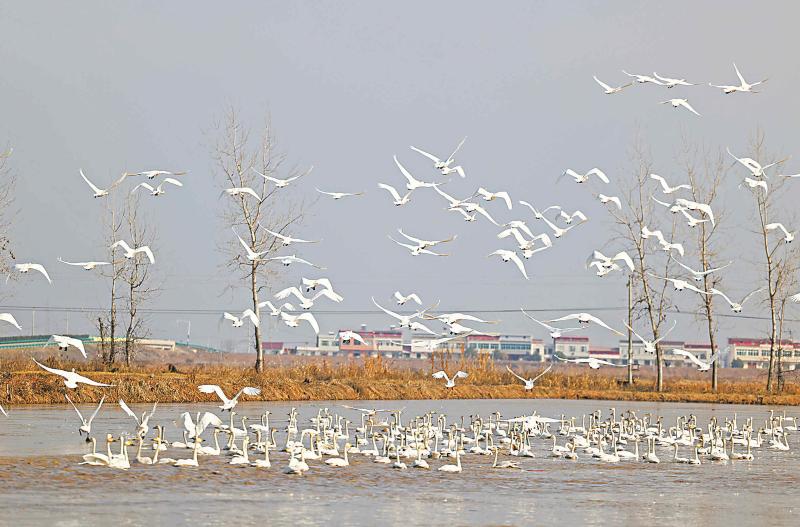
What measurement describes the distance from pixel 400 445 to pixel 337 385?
78.2ft

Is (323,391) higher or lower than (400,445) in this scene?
higher

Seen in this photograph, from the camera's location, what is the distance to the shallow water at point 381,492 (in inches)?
763

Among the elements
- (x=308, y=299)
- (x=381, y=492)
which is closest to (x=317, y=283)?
(x=308, y=299)

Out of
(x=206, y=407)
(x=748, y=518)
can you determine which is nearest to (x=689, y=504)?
(x=748, y=518)

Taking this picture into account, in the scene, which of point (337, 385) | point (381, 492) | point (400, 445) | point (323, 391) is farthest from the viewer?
point (337, 385)

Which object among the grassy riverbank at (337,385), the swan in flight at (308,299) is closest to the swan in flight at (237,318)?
the swan in flight at (308,299)

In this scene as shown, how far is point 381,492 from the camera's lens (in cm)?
2247

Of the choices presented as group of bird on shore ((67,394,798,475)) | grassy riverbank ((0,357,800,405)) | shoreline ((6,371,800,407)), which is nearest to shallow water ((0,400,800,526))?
group of bird on shore ((67,394,798,475))

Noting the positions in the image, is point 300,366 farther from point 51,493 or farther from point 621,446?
point 51,493

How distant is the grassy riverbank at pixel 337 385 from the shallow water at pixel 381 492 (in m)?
11.2

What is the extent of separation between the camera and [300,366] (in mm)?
55750

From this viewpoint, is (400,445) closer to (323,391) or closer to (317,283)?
(317,283)

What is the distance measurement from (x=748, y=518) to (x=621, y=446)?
441 inches

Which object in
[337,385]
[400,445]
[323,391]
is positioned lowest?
[400,445]
